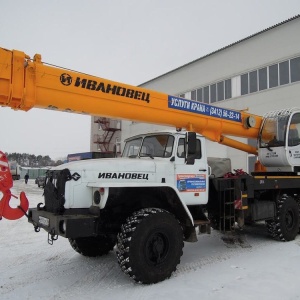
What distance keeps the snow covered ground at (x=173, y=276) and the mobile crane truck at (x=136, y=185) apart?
14.1 inches

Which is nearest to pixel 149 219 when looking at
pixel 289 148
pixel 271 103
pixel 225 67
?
pixel 289 148

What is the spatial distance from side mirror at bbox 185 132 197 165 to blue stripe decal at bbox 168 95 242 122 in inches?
48.3

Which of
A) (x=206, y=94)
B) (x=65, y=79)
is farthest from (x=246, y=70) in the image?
(x=65, y=79)

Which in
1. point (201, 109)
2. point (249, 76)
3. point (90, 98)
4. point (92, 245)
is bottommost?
point (92, 245)

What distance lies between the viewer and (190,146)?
601 centimetres

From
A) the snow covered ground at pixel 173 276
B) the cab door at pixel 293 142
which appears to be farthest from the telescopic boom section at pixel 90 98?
the snow covered ground at pixel 173 276

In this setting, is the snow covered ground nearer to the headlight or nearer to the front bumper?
the front bumper

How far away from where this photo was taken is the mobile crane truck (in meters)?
4.97

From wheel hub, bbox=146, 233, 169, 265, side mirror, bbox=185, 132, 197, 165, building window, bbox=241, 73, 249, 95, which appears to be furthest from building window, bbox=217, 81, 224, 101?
wheel hub, bbox=146, 233, 169, 265

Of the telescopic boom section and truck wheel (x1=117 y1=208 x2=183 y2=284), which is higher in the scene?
the telescopic boom section

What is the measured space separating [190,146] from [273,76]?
46.1 feet

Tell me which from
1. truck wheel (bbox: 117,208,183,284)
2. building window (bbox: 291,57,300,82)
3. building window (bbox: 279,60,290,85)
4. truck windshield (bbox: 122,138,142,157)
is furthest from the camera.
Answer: building window (bbox: 279,60,290,85)

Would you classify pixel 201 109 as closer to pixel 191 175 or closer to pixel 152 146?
pixel 152 146

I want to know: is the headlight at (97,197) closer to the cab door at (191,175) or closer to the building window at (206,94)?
the cab door at (191,175)
